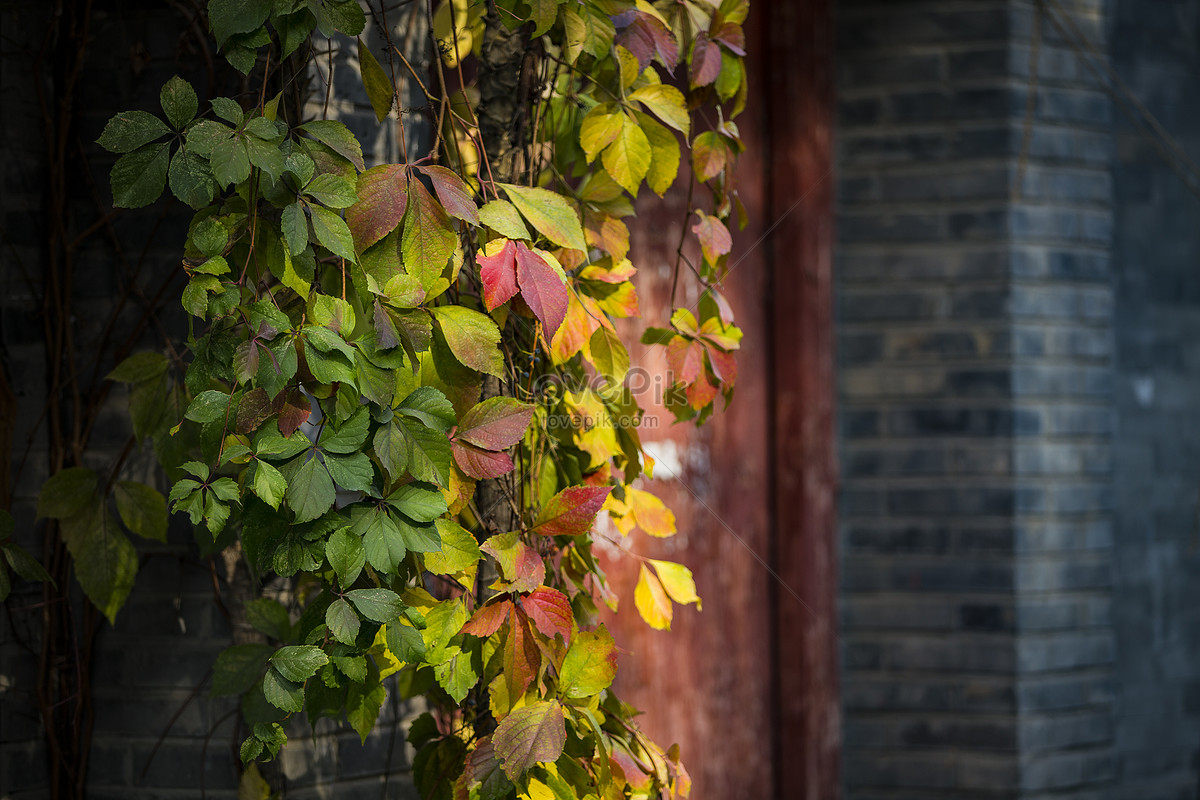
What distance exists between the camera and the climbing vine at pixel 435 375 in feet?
3.12

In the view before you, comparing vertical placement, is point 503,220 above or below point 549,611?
above

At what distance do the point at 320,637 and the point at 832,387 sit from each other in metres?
1.52

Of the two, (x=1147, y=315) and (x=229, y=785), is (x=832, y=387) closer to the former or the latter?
(x=1147, y=315)

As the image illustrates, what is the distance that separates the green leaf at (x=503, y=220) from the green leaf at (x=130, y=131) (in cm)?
35

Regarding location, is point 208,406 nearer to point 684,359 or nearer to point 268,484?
point 268,484

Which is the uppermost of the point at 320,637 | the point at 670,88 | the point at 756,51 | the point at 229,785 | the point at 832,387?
the point at 756,51

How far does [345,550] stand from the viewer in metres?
0.95

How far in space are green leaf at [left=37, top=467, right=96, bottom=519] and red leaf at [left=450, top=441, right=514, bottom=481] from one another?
0.66 metres

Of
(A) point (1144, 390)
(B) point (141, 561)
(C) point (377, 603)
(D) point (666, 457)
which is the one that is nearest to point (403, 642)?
(C) point (377, 603)

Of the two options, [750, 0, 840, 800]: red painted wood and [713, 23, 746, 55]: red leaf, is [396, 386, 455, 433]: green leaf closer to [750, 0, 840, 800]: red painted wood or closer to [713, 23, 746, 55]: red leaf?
[713, 23, 746, 55]: red leaf

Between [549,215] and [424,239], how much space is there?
0.50 ft

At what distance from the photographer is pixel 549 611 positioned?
1048 millimetres

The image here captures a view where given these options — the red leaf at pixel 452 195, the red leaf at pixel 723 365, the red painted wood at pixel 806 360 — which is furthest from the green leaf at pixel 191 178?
the red painted wood at pixel 806 360

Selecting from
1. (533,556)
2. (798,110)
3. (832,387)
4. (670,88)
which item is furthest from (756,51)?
(533,556)
